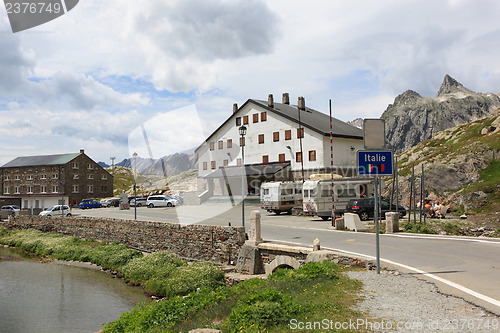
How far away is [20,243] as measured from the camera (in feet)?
117

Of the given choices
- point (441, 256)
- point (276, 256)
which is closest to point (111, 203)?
point (276, 256)

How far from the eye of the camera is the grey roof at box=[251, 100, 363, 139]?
46188mm

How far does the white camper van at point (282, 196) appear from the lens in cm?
3130

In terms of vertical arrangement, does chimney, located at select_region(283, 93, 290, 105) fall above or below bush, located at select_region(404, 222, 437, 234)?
above

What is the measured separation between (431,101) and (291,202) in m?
195

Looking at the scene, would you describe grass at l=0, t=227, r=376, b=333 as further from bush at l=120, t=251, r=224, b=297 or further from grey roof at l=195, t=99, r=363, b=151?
grey roof at l=195, t=99, r=363, b=151

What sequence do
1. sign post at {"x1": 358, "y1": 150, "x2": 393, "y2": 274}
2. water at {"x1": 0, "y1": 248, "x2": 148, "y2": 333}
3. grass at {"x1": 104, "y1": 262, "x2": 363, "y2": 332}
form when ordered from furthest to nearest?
water at {"x1": 0, "y1": 248, "x2": 148, "y2": 333}, sign post at {"x1": 358, "y1": 150, "x2": 393, "y2": 274}, grass at {"x1": 104, "y1": 262, "x2": 363, "y2": 332}

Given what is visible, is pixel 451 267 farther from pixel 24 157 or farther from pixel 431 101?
pixel 431 101

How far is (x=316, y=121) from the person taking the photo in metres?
49.5

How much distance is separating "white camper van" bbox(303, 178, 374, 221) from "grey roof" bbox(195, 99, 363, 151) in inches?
628

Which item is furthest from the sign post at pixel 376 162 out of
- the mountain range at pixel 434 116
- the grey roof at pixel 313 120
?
the mountain range at pixel 434 116

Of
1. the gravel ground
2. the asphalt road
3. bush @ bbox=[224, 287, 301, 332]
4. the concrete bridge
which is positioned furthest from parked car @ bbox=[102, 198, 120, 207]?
the gravel ground

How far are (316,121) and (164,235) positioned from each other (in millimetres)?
30513

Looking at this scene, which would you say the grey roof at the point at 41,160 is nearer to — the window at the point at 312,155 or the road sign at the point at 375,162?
the window at the point at 312,155
